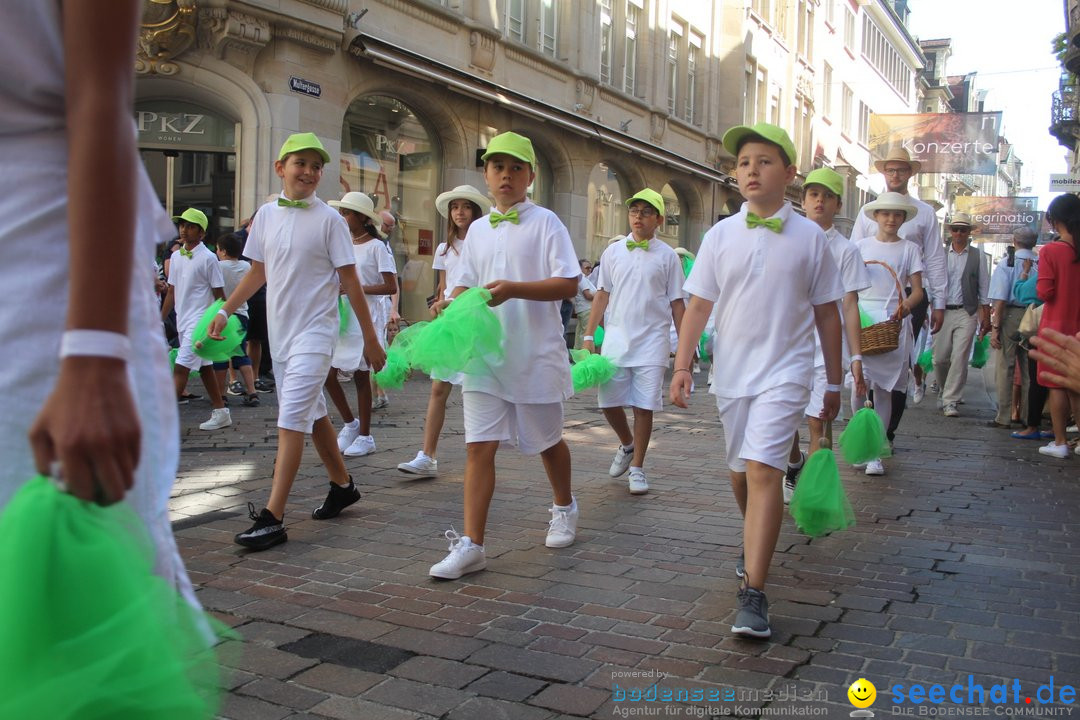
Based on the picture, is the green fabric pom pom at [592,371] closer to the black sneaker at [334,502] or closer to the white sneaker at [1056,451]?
the black sneaker at [334,502]

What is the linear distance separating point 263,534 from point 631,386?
3.13m

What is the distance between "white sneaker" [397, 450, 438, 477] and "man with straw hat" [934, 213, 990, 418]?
308 inches

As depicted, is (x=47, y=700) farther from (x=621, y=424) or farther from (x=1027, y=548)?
(x=621, y=424)

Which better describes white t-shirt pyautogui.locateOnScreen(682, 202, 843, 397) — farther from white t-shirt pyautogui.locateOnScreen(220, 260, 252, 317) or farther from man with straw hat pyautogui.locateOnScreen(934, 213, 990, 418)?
man with straw hat pyautogui.locateOnScreen(934, 213, 990, 418)

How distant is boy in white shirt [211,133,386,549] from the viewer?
5.59 metres

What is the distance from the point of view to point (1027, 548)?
575 centimetres

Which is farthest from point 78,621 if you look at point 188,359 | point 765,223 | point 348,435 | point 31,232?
point 188,359

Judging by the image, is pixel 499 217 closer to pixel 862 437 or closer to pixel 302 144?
pixel 302 144

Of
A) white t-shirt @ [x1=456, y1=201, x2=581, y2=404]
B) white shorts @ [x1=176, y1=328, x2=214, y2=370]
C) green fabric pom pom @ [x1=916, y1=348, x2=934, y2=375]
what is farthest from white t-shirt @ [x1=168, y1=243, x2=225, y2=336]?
green fabric pom pom @ [x1=916, y1=348, x2=934, y2=375]

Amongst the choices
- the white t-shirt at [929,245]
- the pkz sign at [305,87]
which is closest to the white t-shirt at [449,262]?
the white t-shirt at [929,245]

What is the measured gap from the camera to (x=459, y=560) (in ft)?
15.7

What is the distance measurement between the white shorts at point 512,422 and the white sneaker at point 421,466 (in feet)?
7.36

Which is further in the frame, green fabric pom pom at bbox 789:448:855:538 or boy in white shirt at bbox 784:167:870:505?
boy in white shirt at bbox 784:167:870:505

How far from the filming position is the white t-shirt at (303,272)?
571cm
